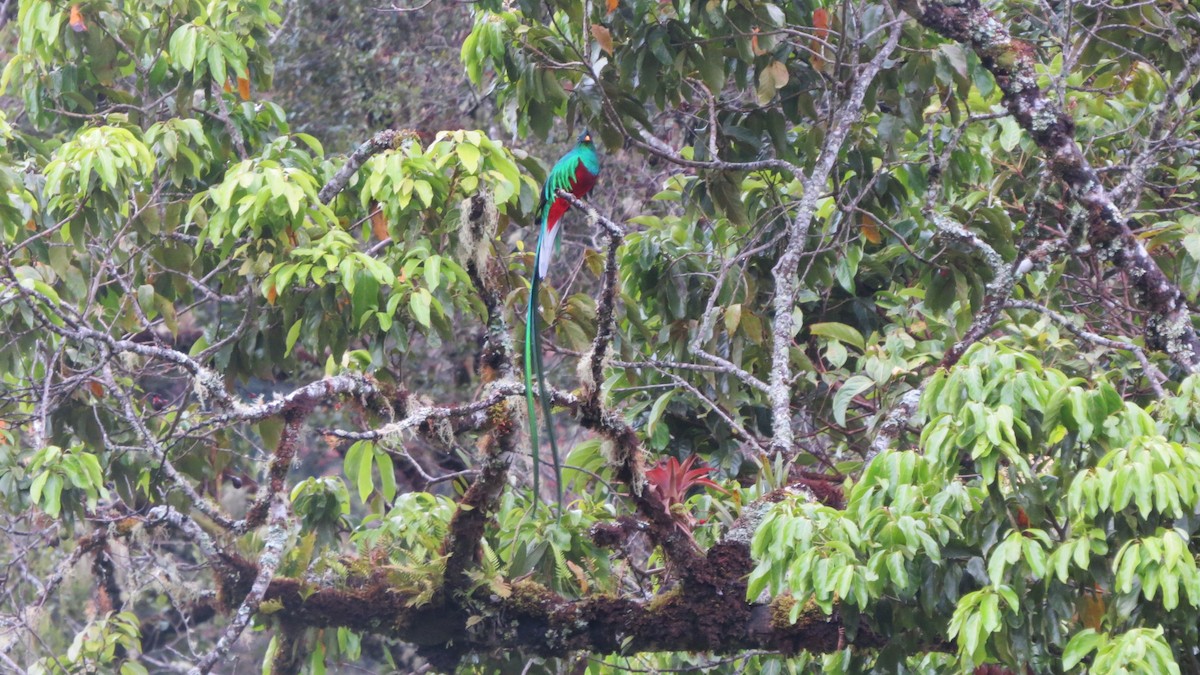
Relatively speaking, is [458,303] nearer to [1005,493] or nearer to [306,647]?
[306,647]

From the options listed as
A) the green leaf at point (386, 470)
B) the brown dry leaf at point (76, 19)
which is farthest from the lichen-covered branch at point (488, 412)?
the brown dry leaf at point (76, 19)

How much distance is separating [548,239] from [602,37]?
514mm

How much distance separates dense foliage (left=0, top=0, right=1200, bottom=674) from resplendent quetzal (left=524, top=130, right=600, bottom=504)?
71mm

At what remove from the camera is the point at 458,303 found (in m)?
2.89

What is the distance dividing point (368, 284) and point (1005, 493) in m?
1.45

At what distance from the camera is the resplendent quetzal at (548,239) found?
2250mm

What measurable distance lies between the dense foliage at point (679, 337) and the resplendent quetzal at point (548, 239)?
7 cm

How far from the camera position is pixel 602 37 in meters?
2.84

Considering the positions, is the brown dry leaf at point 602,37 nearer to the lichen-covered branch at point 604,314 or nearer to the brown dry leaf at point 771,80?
the brown dry leaf at point 771,80

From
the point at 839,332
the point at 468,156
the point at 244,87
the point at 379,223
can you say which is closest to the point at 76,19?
the point at 244,87

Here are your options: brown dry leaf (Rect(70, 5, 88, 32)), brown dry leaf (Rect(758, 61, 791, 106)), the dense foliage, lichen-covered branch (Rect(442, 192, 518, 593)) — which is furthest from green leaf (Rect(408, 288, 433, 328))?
brown dry leaf (Rect(70, 5, 88, 32))

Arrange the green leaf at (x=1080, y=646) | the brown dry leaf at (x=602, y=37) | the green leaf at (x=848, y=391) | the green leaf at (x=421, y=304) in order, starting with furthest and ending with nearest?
the brown dry leaf at (x=602, y=37) < the green leaf at (x=848, y=391) < the green leaf at (x=421, y=304) < the green leaf at (x=1080, y=646)

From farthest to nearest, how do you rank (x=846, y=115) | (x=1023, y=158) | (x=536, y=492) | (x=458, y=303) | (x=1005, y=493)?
(x=1023, y=158) → (x=458, y=303) → (x=846, y=115) → (x=536, y=492) → (x=1005, y=493)

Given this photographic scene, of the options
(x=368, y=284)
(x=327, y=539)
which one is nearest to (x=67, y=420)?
(x=327, y=539)
